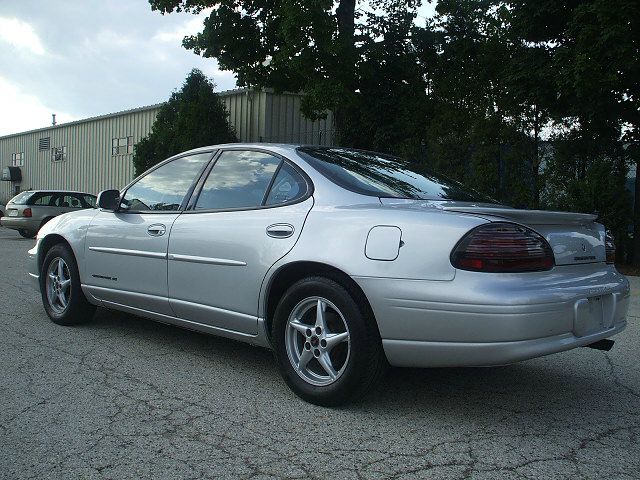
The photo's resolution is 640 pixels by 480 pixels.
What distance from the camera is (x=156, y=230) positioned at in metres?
4.57

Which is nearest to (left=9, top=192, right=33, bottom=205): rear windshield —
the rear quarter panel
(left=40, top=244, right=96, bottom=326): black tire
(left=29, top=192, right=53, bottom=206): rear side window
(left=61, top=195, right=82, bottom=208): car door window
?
(left=29, top=192, right=53, bottom=206): rear side window

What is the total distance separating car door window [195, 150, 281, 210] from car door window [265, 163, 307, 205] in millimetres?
66

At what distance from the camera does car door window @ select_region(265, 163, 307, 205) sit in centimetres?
392

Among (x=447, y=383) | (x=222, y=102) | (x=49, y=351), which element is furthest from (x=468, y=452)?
(x=222, y=102)

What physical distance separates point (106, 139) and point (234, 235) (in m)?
27.3

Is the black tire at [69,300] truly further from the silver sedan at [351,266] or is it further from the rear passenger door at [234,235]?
the rear passenger door at [234,235]

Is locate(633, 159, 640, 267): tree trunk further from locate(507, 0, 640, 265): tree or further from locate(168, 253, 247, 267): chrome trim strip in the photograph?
locate(168, 253, 247, 267): chrome trim strip

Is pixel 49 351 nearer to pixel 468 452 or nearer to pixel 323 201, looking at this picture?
pixel 323 201

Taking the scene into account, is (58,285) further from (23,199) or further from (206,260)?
(23,199)

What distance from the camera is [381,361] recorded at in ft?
11.2

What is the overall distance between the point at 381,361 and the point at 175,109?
65.8 ft

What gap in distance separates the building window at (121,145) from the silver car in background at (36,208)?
8000mm

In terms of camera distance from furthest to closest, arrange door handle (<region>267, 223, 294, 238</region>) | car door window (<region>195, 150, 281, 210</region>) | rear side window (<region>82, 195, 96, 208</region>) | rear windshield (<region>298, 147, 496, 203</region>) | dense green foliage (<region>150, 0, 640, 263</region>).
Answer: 1. rear side window (<region>82, 195, 96, 208</region>)
2. dense green foliage (<region>150, 0, 640, 263</region>)
3. car door window (<region>195, 150, 281, 210</region>)
4. rear windshield (<region>298, 147, 496, 203</region>)
5. door handle (<region>267, 223, 294, 238</region>)

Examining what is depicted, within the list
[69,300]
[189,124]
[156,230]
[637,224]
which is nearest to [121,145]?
[189,124]
